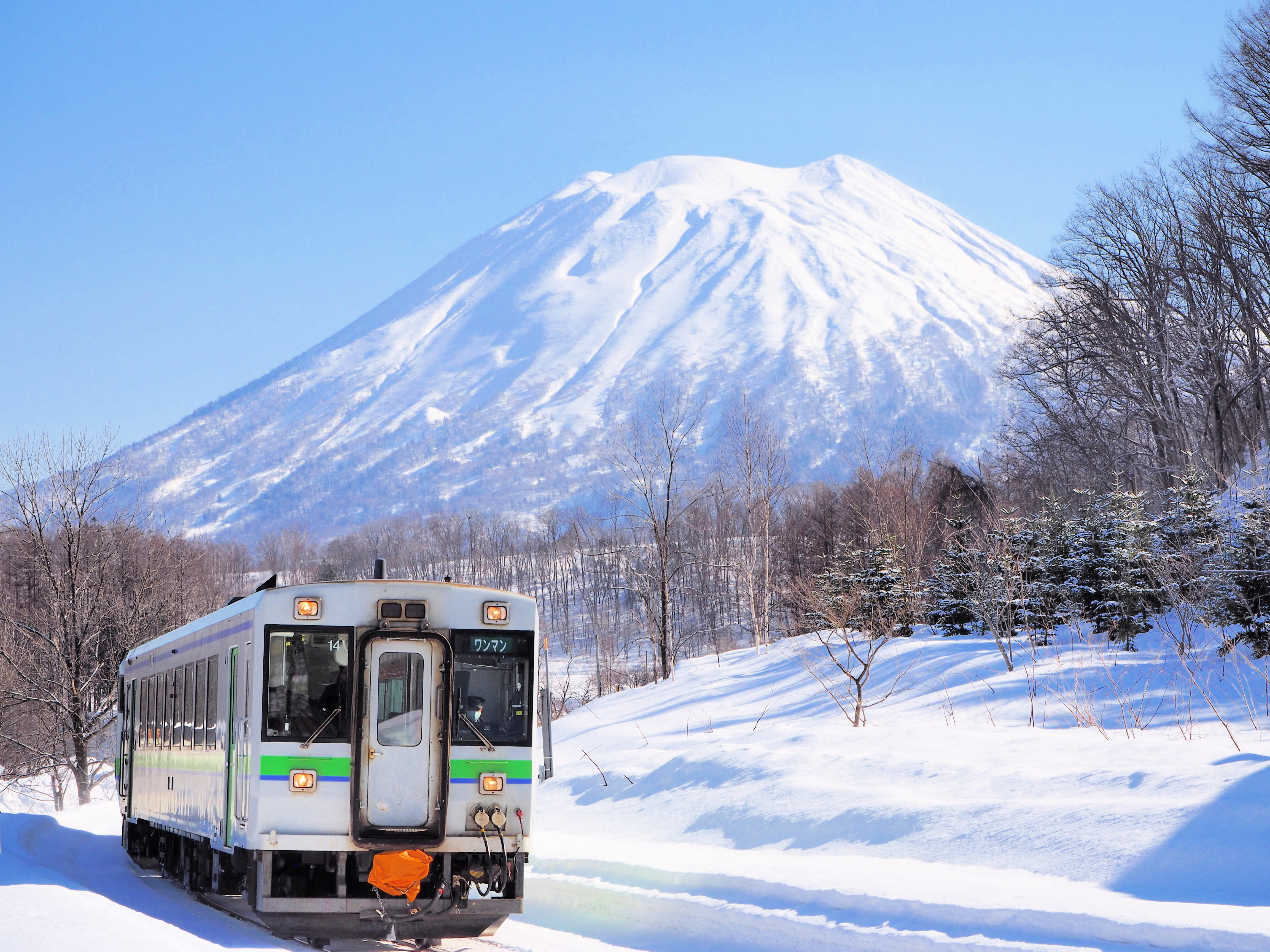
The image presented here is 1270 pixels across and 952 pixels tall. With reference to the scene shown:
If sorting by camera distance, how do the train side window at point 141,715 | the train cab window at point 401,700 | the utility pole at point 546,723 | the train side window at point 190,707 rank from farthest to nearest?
1. the train side window at point 141,715
2. the train side window at point 190,707
3. the utility pole at point 546,723
4. the train cab window at point 401,700

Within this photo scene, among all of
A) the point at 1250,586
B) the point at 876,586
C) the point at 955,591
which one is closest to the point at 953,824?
the point at 1250,586

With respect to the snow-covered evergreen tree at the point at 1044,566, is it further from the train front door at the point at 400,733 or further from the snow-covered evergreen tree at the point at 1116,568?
the train front door at the point at 400,733

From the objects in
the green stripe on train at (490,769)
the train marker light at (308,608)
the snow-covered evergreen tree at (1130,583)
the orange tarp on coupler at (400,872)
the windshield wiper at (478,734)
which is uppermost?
the snow-covered evergreen tree at (1130,583)

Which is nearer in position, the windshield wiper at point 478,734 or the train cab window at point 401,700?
the train cab window at point 401,700

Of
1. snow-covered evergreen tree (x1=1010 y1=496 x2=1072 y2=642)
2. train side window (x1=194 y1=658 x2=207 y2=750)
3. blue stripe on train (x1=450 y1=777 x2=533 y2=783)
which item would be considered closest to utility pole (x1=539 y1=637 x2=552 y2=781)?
blue stripe on train (x1=450 y1=777 x2=533 y2=783)

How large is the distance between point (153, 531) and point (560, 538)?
63.3 meters

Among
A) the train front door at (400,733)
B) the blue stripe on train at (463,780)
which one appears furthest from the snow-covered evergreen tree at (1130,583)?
the train front door at (400,733)

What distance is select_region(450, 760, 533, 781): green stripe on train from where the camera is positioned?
1023 cm

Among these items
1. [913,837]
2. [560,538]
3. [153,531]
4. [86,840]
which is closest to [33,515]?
[86,840]

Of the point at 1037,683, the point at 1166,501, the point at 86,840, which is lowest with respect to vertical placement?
the point at 86,840

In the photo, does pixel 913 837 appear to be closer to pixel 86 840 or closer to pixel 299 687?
pixel 299 687

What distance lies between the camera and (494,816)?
1026 cm

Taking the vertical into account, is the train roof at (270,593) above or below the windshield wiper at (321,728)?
above

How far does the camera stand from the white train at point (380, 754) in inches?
392
